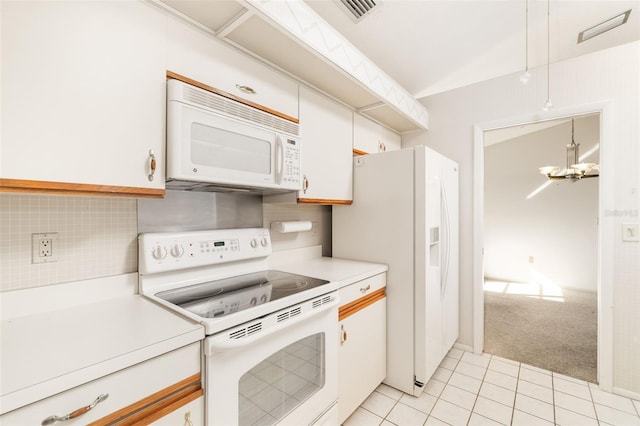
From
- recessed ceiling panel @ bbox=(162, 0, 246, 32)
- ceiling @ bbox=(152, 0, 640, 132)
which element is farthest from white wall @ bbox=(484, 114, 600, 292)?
recessed ceiling panel @ bbox=(162, 0, 246, 32)

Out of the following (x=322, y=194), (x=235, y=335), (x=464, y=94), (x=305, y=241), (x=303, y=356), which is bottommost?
(x=303, y=356)

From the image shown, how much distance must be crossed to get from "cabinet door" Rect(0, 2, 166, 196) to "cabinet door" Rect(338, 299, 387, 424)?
1.30 m

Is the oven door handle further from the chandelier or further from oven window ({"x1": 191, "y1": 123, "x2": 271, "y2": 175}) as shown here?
the chandelier

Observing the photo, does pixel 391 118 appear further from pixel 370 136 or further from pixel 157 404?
pixel 157 404

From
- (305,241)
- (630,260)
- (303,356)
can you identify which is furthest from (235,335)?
(630,260)

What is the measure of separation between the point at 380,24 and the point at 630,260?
233 centimetres

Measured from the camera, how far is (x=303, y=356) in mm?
1365

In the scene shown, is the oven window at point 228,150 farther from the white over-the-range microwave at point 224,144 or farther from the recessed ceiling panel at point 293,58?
the recessed ceiling panel at point 293,58

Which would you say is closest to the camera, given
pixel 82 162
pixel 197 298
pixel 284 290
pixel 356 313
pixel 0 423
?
pixel 0 423

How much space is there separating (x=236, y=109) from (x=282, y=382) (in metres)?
1.28

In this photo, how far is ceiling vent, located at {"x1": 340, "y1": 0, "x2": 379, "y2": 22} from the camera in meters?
1.61

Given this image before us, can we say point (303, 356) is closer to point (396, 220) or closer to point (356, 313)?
point (356, 313)

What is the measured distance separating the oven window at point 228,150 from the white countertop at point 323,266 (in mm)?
716

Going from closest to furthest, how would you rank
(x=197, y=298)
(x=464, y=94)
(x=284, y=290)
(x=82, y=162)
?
(x=82, y=162) < (x=197, y=298) < (x=284, y=290) < (x=464, y=94)
